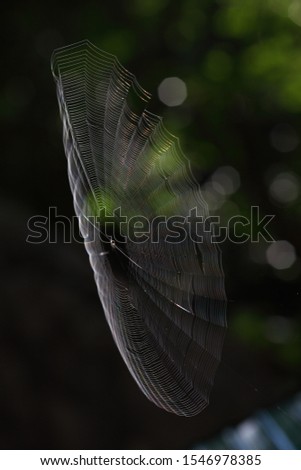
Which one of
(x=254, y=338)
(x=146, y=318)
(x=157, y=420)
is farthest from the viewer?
(x=254, y=338)

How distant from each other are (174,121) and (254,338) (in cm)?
42

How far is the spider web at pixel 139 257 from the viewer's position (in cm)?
67

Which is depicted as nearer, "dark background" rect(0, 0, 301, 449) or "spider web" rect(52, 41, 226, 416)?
"spider web" rect(52, 41, 226, 416)

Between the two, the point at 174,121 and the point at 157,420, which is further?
the point at 174,121

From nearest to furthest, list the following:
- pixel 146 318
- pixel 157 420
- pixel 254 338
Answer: pixel 146 318 < pixel 157 420 < pixel 254 338

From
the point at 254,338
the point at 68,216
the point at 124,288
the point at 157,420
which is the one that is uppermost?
the point at 68,216

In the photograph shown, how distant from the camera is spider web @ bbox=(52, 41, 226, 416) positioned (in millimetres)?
668

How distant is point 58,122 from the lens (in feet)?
4.10

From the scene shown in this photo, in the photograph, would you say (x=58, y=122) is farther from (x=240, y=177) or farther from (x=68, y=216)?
(x=240, y=177)

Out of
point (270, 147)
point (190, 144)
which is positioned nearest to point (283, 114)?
point (270, 147)

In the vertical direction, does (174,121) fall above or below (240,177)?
above

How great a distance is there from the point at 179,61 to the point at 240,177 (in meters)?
0.24

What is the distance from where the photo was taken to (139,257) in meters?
0.82

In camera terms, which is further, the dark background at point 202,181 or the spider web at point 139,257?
the dark background at point 202,181
